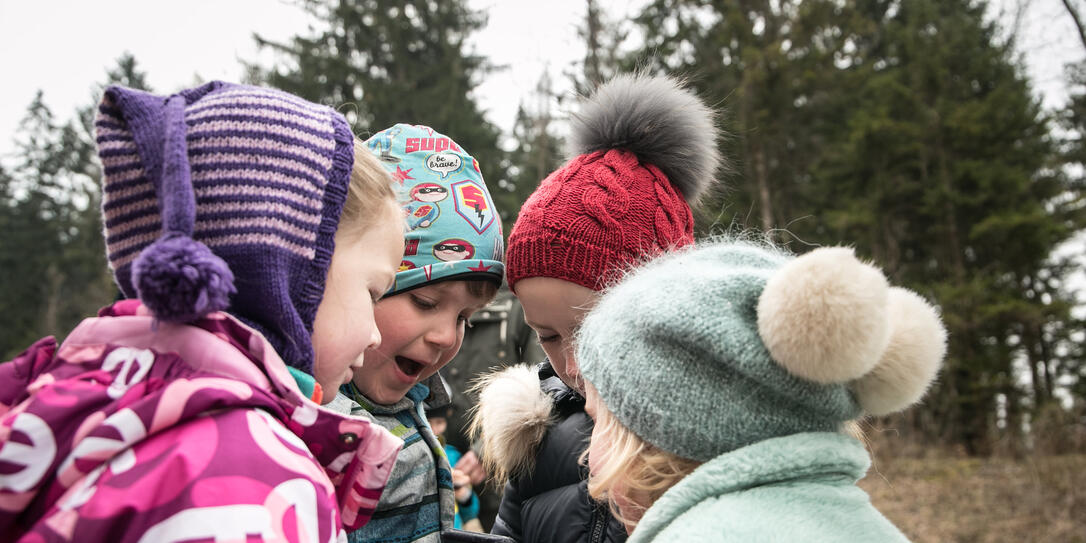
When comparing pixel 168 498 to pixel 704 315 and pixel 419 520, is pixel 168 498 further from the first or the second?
pixel 419 520

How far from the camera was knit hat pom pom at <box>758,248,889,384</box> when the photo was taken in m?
1.13

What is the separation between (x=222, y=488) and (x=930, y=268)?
2061cm

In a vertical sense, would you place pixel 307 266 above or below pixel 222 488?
above

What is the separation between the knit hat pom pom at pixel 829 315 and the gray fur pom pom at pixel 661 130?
1.14m

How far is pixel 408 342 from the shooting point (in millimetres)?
2074

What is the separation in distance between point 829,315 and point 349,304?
869 millimetres

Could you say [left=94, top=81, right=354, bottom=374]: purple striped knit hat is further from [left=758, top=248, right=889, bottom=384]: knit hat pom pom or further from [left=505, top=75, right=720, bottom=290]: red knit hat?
[left=505, top=75, right=720, bottom=290]: red knit hat

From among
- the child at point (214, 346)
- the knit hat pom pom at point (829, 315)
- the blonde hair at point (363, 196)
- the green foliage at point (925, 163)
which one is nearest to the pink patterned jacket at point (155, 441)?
the child at point (214, 346)

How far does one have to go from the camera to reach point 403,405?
2.19m

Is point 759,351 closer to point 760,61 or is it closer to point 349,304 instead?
point 349,304

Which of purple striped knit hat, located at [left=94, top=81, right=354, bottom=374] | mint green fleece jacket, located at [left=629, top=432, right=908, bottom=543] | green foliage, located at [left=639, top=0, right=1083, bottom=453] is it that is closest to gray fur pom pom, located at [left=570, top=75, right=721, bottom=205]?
mint green fleece jacket, located at [left=629, top=432, right=908, bottom=543]

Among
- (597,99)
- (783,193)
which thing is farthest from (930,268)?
(597,99)

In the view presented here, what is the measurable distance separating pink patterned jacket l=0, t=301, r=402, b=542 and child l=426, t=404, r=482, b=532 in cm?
207

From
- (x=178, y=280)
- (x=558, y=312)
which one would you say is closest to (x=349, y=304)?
(x=178, y=280)
